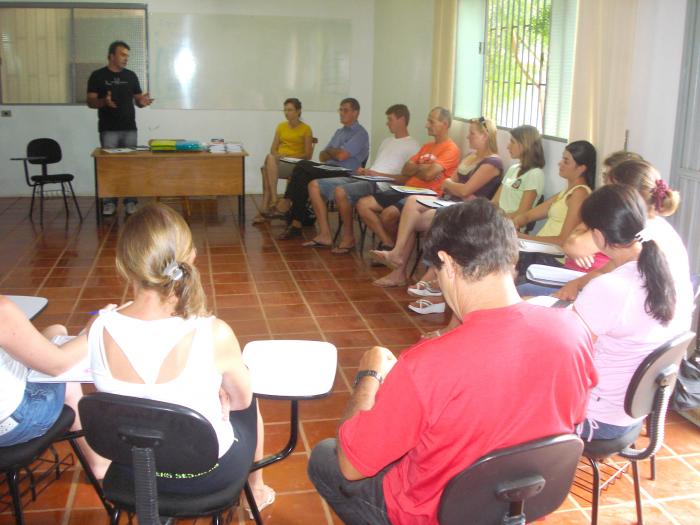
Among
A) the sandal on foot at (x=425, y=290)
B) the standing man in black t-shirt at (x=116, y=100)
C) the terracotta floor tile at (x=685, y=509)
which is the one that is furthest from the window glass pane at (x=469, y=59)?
the terracotta floor tile at (x=685, y=509)

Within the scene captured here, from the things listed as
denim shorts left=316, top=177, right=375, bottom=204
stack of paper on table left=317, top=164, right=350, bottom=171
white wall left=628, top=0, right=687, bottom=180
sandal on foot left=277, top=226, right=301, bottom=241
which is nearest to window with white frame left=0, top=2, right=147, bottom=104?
stack of paper on table left=317, top=164, right=350, bottom=171

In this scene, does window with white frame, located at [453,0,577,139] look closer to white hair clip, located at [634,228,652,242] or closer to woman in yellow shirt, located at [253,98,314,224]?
woman in yellow shirt, located at [253,98,314,224]

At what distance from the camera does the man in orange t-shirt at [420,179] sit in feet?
18.0

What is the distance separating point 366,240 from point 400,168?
69 centimetres

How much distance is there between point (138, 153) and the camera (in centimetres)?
677

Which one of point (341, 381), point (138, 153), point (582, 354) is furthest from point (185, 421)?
point (138, 153)

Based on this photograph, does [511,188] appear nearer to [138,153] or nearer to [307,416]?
[307,416]

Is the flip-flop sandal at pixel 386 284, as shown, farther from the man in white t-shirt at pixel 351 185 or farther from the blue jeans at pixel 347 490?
the blue jeans at pixel 347 490

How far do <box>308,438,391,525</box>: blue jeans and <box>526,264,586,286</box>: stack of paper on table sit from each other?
1.34m

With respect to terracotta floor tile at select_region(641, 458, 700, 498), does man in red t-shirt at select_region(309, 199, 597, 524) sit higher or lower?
higher

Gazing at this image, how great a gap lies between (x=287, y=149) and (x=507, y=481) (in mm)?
6320

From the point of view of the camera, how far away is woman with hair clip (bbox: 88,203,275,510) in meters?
1.64

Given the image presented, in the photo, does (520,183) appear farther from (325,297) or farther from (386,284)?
(325,297)

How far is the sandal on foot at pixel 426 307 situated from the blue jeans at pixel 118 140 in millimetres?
3961
